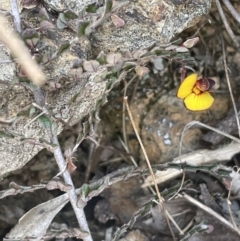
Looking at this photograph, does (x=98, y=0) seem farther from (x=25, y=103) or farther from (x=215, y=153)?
(x=215, y=153)

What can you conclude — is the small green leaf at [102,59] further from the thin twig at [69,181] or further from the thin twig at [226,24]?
the thin twig at [226,24]

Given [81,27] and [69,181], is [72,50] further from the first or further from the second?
[69,181]

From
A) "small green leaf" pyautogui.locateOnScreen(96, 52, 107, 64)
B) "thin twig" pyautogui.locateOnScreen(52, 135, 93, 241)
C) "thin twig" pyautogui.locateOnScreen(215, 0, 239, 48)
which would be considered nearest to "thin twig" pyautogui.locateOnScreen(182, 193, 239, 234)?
"thin twig" pyautogui.locateOnScreen(52, 135, 93, 241)

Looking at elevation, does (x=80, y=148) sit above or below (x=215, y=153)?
above

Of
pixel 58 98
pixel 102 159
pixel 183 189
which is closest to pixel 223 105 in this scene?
pixel 183 189

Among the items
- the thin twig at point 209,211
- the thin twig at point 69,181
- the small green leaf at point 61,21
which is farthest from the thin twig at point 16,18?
the thin twig at point 209,211

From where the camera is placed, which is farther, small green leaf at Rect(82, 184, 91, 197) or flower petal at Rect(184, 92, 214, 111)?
flower petal at Rect(184, 92, 214, 111)

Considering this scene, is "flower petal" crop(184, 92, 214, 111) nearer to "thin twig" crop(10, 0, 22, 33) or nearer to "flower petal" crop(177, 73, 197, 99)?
"flower petal" crop(177, 73, 197, 99)

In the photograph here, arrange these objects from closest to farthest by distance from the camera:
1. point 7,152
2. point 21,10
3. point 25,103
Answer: point 21,10, point 25,103, point 7,152

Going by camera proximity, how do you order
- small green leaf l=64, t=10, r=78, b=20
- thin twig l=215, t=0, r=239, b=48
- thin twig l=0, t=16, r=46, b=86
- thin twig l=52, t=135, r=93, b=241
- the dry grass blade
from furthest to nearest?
the dry grass blade < thin twig l=215, t=0, r=239, b=48 < thin twig l=52, t=135, r=93, b=241 < small green leaf l=64, t=10, r=78, b=20 < thin twig l=0, t=16, r=46, b=86

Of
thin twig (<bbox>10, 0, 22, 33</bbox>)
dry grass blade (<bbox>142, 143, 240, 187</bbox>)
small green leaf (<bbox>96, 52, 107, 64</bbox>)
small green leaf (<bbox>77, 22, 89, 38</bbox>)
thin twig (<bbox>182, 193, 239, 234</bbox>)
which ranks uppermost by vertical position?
thin twig (<bbox>10, 0, 22, 33</bbox>)
